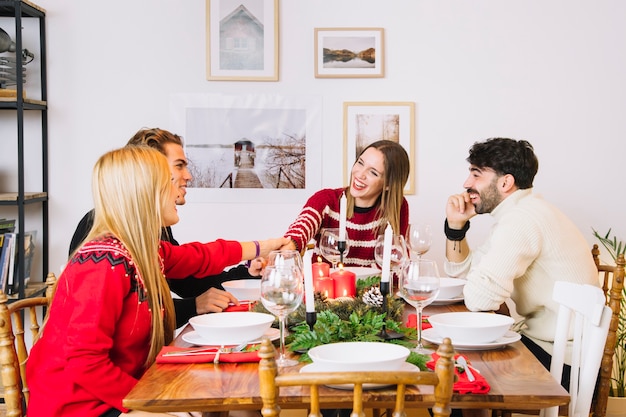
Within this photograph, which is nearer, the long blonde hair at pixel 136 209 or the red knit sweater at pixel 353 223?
the long blonde hair at pixel 136 209

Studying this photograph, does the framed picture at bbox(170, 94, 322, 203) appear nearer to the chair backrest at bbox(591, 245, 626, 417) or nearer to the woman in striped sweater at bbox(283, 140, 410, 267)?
the woman in striped sweater at bbox(283, 140, 410, 267)

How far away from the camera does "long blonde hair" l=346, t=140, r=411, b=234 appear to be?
10.7 ft

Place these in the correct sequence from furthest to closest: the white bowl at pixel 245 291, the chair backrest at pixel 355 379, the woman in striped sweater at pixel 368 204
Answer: the woman in striped sweater at pixel 368 204 < the white bowl at pixel 245 291 < the chair backrest at pixel 355 379

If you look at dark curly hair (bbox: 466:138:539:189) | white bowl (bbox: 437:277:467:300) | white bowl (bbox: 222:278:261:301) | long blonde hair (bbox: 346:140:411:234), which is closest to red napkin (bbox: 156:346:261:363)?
white bowl (bbox: 222:278:261:301)

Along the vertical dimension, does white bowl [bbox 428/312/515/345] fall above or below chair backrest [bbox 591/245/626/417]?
above

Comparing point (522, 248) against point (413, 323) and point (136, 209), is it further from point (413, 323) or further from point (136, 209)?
point (136, 209)

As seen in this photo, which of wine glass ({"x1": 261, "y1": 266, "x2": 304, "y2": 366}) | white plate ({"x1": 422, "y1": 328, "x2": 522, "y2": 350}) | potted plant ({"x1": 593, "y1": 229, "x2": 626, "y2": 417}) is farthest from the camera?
potted plant ({"x1": 593, "y1": 229, "x2": 626, "y2": 417})

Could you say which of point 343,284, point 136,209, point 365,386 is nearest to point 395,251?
point 343,284

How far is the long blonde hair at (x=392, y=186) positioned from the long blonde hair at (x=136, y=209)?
1.44m

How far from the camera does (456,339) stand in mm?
1865

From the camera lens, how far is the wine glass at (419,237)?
107 inches

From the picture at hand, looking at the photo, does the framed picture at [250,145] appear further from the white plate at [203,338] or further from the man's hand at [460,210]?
the white plate at [203,338]

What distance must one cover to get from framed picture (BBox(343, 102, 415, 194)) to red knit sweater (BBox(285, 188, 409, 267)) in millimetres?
711

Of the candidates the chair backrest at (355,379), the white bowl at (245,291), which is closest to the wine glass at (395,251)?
the white bowl at (245,291)
